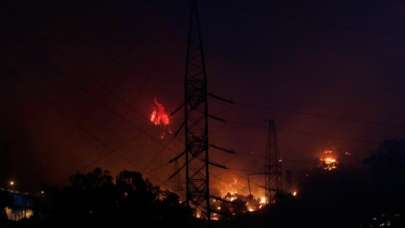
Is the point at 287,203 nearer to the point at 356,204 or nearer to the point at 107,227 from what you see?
the point at 356,204

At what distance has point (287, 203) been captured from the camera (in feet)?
195

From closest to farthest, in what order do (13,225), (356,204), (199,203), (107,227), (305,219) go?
(107,227), (13,225), (199,203), (305,219), (356,204)

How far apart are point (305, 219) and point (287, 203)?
2.91 meters

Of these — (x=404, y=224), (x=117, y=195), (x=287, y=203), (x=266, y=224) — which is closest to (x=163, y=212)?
(x=117, y=195)

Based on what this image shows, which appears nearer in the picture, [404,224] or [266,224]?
[404,224]

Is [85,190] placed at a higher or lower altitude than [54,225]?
higher

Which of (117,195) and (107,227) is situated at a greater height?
(117,195)

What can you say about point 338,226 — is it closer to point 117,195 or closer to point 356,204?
point 356,204

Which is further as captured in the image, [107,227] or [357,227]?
[357,227]

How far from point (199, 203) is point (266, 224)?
25172mm

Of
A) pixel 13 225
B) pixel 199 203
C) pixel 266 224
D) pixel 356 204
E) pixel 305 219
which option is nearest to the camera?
pixel 13 225

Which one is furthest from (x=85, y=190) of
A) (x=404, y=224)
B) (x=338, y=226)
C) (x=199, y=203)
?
(x=338, y=226)

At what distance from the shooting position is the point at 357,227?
189 feet


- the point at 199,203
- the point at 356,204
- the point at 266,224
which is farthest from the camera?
the point at 356,204
